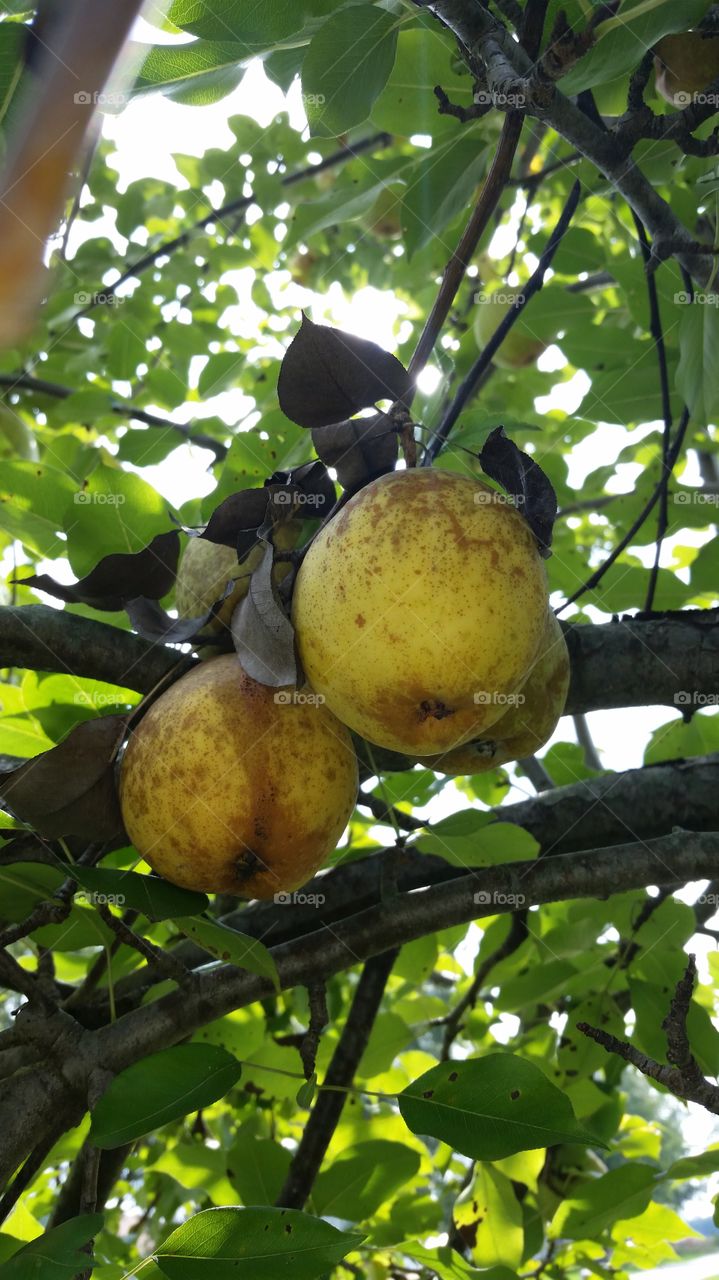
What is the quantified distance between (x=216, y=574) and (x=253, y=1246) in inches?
38.8

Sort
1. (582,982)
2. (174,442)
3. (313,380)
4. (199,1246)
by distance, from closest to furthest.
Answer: (199,1246)
(313,380)
(582,982)
(174,442)

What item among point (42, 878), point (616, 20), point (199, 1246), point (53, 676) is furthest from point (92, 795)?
point (616, 20)

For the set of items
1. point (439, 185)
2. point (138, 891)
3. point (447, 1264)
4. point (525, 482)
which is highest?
point (439, 185)

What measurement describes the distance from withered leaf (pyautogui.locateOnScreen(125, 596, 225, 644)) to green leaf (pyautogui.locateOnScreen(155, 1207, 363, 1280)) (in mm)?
797

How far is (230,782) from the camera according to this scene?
1.39m

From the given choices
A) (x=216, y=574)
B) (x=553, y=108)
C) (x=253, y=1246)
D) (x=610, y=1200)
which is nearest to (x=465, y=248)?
(x=553, y=108)

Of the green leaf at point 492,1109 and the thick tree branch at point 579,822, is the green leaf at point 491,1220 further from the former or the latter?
the green leaf at point 492,1109

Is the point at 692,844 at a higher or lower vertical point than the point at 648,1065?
higher

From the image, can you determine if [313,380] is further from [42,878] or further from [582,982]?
[582,982]

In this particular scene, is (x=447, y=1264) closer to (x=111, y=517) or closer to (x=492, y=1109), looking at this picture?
(x=492, y=1109)

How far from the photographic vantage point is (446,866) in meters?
2.16

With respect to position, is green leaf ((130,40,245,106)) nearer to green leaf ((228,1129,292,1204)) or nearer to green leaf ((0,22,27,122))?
green leaf ((0,22,27,122))

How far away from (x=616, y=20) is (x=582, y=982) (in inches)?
78.8

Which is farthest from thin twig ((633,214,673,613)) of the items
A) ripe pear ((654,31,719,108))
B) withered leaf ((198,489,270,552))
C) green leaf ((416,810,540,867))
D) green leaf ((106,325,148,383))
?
green leaf ((106,325,148,383))
